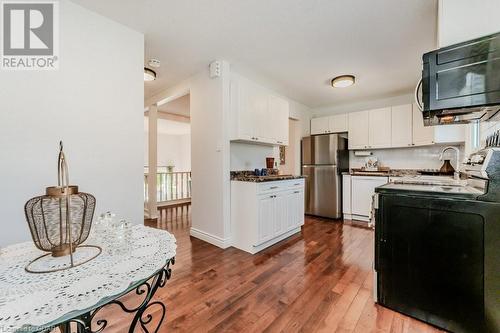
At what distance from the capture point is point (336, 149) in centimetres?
420

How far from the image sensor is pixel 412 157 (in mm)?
4086

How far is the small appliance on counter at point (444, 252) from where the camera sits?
1.21 meters

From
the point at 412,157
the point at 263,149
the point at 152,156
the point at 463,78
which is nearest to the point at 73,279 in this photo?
the point at 463,78

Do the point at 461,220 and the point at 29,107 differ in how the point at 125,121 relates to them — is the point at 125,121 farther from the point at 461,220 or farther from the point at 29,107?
the point at 461,220

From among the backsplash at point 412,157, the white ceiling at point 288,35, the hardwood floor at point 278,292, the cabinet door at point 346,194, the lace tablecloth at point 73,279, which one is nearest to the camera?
the lace tablecloth at point 73,279

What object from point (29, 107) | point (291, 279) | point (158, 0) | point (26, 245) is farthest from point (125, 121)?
point (291, 279)

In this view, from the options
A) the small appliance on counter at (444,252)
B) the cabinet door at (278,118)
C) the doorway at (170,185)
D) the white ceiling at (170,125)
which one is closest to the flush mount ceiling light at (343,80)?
the cabinet door at (278,118)

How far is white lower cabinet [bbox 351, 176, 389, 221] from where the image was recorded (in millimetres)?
3887

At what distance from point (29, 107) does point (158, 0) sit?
1.30 metres

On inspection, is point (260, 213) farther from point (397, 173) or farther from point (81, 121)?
point (397, 173)

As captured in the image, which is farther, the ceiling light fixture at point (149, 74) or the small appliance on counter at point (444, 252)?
the ceiling light fixture at point (149, 74)

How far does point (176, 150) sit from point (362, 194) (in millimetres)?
8891

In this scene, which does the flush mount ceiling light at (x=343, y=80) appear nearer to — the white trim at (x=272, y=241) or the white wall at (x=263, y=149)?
the white wall at (x=263, y=149)

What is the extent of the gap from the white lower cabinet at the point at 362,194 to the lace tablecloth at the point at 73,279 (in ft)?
12.7
